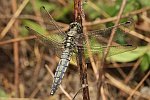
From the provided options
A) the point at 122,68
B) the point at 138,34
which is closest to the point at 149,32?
the point at 138,34

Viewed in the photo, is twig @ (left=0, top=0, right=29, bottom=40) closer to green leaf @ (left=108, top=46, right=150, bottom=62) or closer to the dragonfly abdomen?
green leaf @ (left=108, top=46, right=150, bottom=62)

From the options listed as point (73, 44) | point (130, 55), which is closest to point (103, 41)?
point (73, 44)

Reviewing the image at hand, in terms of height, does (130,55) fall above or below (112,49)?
below

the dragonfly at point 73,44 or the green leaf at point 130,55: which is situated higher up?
the dragonfly at point 73,44

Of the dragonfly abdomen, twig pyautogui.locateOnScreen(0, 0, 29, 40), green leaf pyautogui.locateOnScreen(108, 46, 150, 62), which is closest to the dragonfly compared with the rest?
the dragonfly abdomen

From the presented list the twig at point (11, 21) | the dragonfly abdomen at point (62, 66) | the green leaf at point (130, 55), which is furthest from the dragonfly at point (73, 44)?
the twig at point (11, 21)

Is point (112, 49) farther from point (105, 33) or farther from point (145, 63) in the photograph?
point (145, 63)

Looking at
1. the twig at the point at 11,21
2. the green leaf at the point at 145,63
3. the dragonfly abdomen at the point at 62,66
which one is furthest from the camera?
the twig at the point at 11,21

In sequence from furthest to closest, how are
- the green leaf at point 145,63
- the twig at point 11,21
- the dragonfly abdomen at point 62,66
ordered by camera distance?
1. the twig at point 11,21
2. the green leaf at point 145,63
3. the dragonfly abdomen at point 62,66

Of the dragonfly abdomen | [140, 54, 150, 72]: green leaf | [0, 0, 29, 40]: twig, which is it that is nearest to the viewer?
the dragonfly abdomen

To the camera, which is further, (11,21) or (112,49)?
(11,21)

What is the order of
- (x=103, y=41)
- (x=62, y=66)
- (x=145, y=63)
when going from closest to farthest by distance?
(x=62, y=66), (x=103, y=41), (x=145, y=63)

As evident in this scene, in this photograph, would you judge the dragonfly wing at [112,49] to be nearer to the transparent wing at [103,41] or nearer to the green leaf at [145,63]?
the transparent wing at [103,41]
